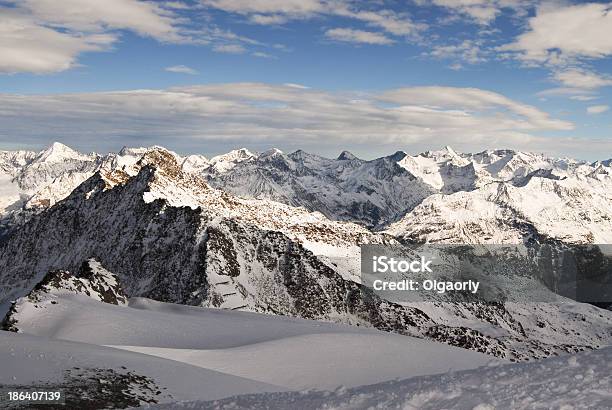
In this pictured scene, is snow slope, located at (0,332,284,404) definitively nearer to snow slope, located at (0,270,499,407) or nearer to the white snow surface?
snow slope, located at (0,270,499,407)

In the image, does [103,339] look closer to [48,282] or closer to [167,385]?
[167,385]

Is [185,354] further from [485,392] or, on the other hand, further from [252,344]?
[485,392]

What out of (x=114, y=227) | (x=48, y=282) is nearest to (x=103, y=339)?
(x=48, y=282)

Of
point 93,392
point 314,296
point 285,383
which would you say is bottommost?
point 314,296

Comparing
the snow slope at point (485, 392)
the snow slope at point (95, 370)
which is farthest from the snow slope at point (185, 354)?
the snow slope at point (485, 392)

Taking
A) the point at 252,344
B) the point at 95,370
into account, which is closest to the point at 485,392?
the point at 95,370

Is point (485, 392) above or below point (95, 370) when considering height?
above

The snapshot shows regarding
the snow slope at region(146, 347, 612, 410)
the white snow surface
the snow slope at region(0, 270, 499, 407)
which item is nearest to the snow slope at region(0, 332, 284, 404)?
the snow slope at region(0, 270, 499, 407)

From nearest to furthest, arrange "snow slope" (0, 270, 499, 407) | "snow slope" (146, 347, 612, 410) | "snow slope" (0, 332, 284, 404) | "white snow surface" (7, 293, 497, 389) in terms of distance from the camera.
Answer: "snow slope" (146, 347, 612, 410) < "snow slope" (0, 332, 284, 404) < "snow slope" (0, 270, 499, 407) < "white snow surface" (7, 293, 497, 389)
